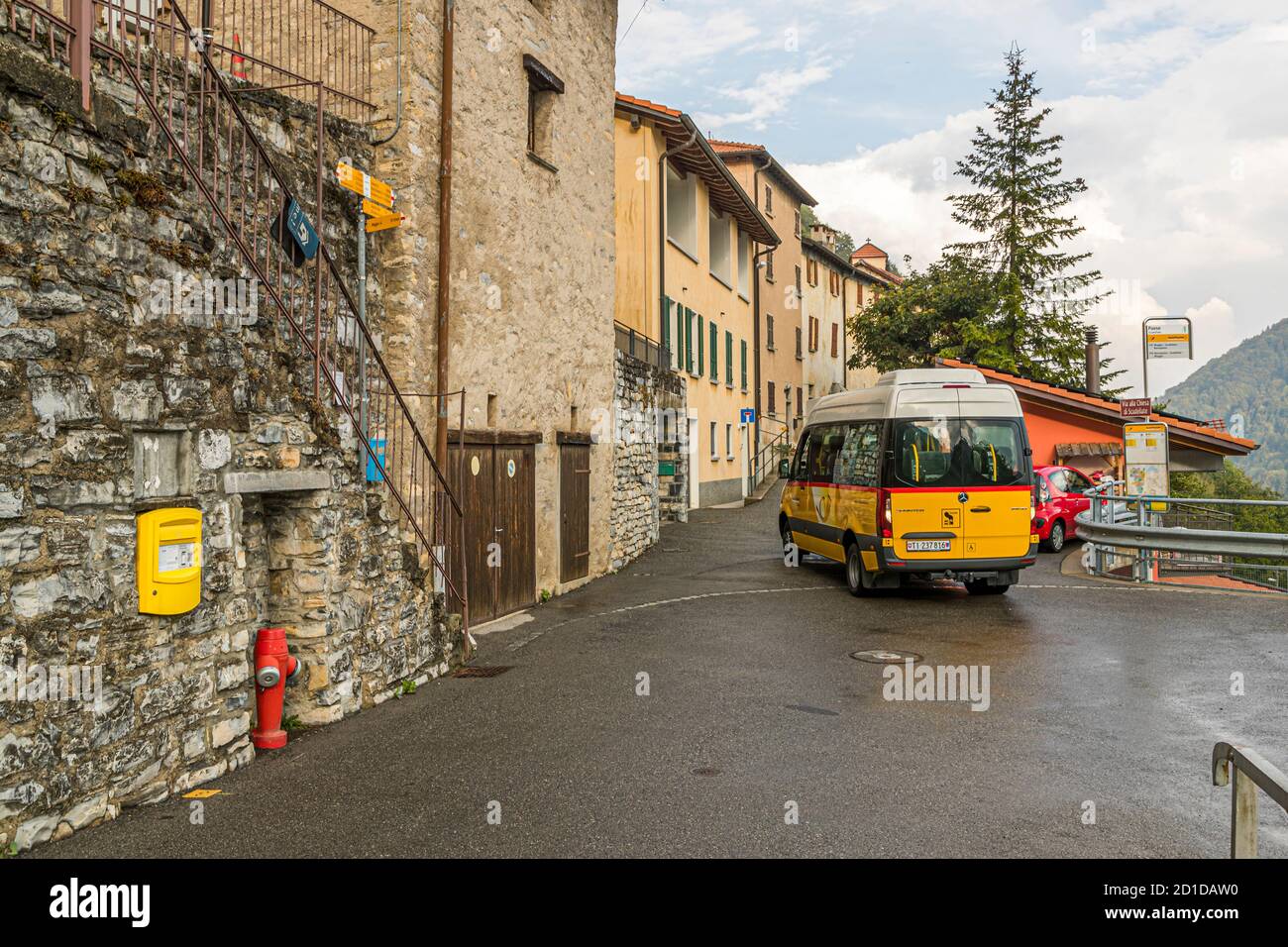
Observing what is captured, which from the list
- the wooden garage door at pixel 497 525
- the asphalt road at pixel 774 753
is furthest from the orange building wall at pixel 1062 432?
the wooden garage door at pixel 497 525

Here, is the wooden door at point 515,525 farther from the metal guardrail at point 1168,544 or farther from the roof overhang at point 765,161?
the roof overhang at point 765,161

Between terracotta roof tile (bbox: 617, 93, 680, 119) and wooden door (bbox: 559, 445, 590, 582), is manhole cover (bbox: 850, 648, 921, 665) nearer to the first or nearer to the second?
wooden door (bbox: 559, 445, 590, 582)

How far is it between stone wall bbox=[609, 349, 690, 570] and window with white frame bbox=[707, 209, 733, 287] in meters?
8.14

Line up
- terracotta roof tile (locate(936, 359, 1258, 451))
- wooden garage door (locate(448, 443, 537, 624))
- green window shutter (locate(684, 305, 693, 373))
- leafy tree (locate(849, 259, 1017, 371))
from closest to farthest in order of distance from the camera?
1. wooden garage door (locate(448, 443, 537, 624))
2. terracotta roof tile (locate(936, 359, 1258, 451))
3. green window shutter (locate(684, 305, 693, 373))
4. leafy tree (locate(849, 259, 1017, 371))

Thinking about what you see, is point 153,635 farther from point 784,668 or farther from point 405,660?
point 784,668

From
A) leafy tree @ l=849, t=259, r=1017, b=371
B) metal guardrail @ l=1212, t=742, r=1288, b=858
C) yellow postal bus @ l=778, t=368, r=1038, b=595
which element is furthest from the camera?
leafy tree @ l=849, t=259, r=1017, b=371

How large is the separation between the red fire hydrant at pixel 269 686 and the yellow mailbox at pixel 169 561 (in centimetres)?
91

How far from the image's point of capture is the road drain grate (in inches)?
355

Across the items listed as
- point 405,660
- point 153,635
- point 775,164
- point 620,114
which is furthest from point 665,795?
point 775,164

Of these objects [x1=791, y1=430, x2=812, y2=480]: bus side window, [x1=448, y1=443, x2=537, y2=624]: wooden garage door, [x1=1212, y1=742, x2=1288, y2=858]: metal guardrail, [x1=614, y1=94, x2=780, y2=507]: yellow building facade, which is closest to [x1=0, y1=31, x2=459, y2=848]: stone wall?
[x1=448, y1=443, x2=537, y2=624]: wooden garage door

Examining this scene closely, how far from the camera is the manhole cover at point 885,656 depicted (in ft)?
30.9

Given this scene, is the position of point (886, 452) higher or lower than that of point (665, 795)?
higher

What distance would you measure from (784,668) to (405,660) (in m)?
3.22
